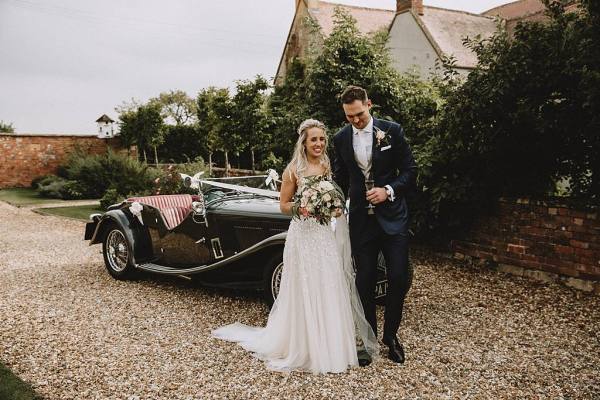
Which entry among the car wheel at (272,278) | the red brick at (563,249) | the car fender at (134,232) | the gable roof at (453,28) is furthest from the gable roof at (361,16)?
the car wheel at (272,278)

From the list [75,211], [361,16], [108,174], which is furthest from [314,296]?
[361,16]

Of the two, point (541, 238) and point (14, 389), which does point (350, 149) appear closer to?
point (14, 389)

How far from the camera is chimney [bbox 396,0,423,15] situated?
2384 cm

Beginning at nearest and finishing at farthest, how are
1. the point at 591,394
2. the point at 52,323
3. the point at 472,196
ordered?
the point at 591,394
the point at 52,323
the point at 472,196

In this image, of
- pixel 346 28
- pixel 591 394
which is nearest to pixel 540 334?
pixel 591 394

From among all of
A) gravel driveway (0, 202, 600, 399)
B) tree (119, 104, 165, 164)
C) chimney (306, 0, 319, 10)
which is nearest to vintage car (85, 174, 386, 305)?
gravel driveway (0, 202, 600, 399)

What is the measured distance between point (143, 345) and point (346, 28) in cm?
696

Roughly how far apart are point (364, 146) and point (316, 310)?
1384mm

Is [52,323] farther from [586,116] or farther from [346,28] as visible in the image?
[346,28]

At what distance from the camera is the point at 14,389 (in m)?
3.54

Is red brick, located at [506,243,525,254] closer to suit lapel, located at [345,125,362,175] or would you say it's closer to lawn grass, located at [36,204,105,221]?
suit lapel, located at [345,125,362,175]

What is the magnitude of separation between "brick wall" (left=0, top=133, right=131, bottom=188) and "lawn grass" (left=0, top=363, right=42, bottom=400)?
21.3 meters

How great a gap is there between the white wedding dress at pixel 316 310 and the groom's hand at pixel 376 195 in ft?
1.65

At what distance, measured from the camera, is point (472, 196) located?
266 inches
